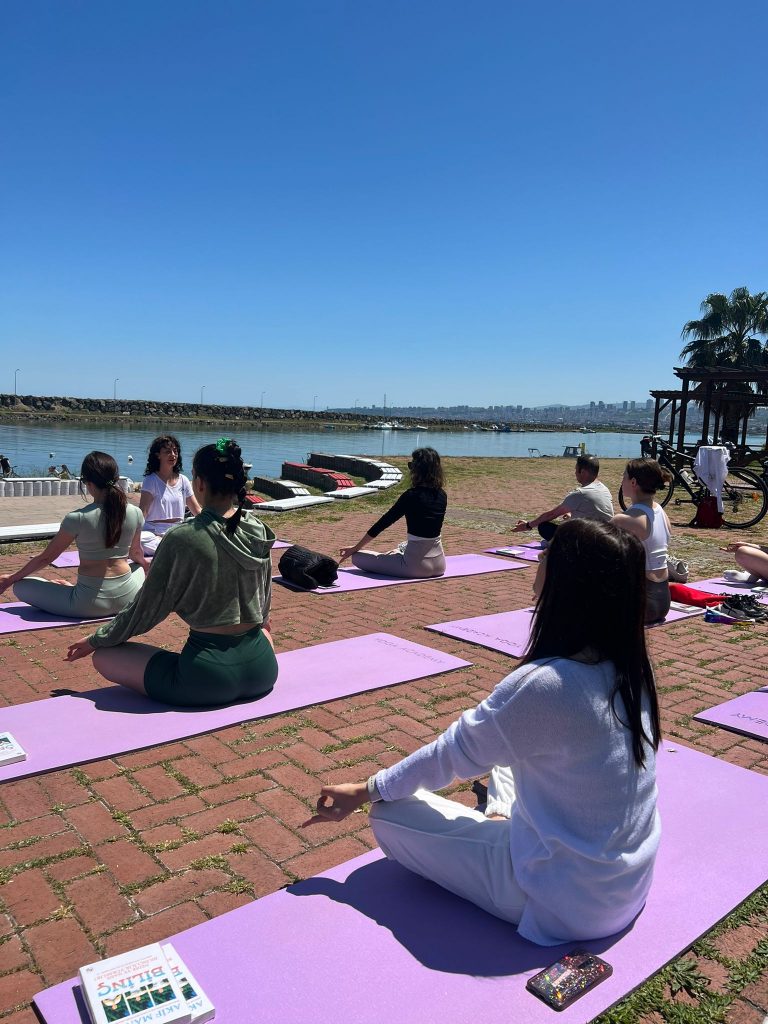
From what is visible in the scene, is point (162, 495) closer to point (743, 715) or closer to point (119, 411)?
point (743, 715)

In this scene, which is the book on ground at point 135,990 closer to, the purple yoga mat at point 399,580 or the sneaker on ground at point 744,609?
the purple yoga mat at point 399,580

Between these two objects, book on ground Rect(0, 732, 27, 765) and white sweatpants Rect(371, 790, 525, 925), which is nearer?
white sweatpants Rect(371, 790, 525, 925)

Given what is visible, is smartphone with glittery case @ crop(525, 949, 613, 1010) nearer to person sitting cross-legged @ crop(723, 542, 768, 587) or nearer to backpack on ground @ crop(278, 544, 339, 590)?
backpack on ground @ crop(278, 544, 339, 590)

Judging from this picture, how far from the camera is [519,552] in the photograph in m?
8.61

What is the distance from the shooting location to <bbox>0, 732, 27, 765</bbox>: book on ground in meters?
3.15

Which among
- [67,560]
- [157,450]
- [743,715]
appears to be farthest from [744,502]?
[67,560]

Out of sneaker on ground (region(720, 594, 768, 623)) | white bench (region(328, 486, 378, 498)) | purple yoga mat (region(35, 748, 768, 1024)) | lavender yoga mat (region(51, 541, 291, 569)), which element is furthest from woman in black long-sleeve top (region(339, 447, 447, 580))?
white bench (region(328, 486, 378, 498))

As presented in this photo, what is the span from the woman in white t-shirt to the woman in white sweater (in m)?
5.17

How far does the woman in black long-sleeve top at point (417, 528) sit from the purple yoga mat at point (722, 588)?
7.78 feet

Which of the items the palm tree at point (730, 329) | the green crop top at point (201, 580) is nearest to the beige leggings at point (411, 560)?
the green crop top at point (201, 580)

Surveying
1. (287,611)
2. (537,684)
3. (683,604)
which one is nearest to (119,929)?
(537,684)

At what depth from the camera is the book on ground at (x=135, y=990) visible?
182 cm

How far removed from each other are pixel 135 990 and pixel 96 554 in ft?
11.6

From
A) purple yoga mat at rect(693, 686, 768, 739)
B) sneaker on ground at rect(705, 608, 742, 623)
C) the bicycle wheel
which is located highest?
the bicycle wheel
